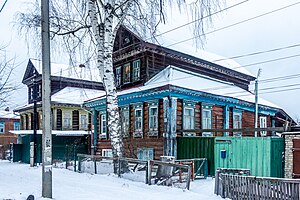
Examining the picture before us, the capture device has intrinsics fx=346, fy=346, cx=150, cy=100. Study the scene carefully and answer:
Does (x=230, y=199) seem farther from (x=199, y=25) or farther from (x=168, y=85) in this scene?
(x=168, y=85)

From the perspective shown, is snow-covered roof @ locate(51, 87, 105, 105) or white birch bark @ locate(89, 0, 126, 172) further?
snow-covered roof @ locate(51, 87, 105, 105)

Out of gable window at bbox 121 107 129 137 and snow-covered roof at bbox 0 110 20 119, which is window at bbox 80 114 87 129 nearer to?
gable window at bbox 121 107 129 137

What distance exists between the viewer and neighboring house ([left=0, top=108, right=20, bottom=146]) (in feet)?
163

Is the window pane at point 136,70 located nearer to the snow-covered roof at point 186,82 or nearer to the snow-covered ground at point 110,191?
the snow-covered roof at point 186,82

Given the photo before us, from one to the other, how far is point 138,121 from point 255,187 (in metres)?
13.0

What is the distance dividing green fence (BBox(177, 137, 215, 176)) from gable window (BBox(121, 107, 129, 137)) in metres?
4.57

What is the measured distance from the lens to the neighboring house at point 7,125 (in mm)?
49688

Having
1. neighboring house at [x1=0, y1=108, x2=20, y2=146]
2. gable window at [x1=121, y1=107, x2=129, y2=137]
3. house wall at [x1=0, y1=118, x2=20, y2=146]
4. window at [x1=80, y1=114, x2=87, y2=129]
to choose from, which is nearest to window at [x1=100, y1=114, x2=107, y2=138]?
gable window at [x1=121, y1=107, x2=129, y2=137]

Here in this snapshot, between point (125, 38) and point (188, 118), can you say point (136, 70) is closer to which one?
point (125, 38)

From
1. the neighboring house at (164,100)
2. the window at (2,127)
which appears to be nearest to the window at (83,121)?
the neighboring house at (164,100)

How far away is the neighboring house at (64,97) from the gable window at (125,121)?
1116cm

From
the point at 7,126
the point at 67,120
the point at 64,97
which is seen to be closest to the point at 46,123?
the point at 64,97

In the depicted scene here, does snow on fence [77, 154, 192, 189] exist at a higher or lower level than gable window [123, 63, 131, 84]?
lower

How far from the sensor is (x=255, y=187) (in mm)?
9508
